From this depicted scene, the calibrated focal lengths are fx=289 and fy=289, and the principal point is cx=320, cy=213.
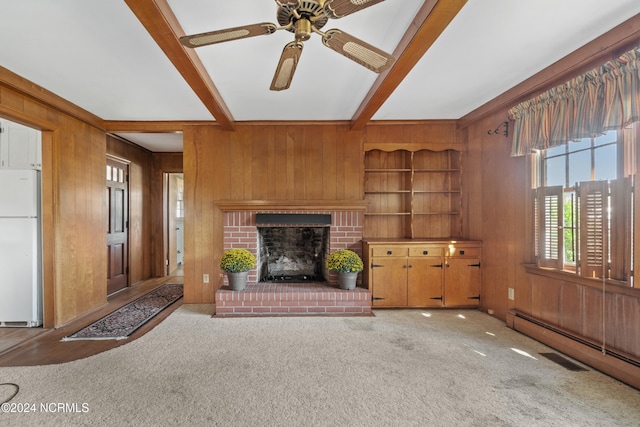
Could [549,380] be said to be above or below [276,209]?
below

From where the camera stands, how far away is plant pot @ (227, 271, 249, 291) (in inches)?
138

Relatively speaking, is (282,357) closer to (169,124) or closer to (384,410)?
(384,410)

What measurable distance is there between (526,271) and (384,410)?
87.1 inches

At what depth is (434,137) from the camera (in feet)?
13.3

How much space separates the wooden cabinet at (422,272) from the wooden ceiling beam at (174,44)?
2.46 metres

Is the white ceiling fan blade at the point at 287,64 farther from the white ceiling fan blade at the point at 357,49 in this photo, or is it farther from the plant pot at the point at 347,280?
the plant pot at the point at 347,280

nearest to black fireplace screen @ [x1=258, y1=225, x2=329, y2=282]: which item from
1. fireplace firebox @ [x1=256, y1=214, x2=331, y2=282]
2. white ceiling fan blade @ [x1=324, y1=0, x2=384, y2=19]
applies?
fireplace firebox @ [x1=256, y1=214, x2=331, y2=282]

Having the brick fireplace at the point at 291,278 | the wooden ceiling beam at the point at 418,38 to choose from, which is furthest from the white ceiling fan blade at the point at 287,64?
the brick fireplace at the point at 291,278

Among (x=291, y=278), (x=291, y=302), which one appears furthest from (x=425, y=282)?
(x=291, y=278)

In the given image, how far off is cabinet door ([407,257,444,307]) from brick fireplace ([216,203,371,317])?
23.5 inches

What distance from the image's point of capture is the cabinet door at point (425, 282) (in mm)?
3668

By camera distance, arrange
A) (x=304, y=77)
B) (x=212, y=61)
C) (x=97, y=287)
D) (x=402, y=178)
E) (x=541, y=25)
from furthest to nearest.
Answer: (x=402, y=178) < (x=97, y=287) < (x=304, y=77) < (x=212, y=61) < (x=541, y=25)

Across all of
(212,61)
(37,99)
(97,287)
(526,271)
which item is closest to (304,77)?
(212,61)

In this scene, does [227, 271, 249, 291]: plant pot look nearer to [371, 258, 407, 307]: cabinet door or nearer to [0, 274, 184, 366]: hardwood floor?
[0, 274, 184, 366]: hardwood floor
